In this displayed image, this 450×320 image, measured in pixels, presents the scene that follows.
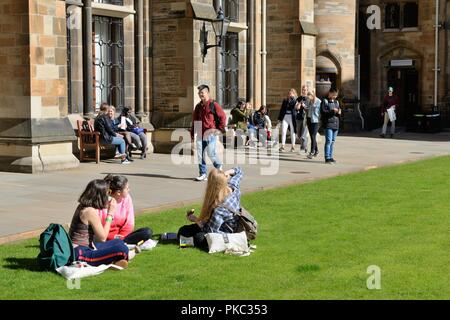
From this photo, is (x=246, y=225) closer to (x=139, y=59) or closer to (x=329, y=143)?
(x=329, y=143)

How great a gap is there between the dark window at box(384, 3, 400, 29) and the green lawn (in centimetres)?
2754

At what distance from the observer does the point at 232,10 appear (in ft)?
78.4

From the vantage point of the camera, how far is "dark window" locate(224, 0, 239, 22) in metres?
23.6

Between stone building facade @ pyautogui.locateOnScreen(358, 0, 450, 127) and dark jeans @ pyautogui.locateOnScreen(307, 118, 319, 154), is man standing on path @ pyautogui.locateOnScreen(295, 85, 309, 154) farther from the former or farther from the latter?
stone building facade @ pyautogui.locateOnScreen(358, 0, 450, 127)

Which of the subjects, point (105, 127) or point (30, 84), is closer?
point (30, 84)

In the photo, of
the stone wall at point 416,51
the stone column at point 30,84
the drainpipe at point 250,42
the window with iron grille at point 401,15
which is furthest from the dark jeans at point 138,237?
the window with iron grille at point 401,15

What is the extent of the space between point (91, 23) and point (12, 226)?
393 inches

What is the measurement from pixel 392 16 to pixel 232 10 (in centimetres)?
1657

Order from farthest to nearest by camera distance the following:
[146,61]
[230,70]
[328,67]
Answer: [328,67] < [230,70] < [146,61]

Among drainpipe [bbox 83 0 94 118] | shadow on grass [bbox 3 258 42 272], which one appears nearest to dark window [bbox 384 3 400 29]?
drainpipe [bbox 83 0 94 118]

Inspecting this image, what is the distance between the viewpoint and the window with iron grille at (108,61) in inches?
763

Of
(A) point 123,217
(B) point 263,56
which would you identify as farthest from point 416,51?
(A) point 123,217

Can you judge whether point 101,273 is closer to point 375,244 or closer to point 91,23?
point 375,244

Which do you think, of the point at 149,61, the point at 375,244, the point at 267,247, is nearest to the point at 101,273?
the point at 267,247
